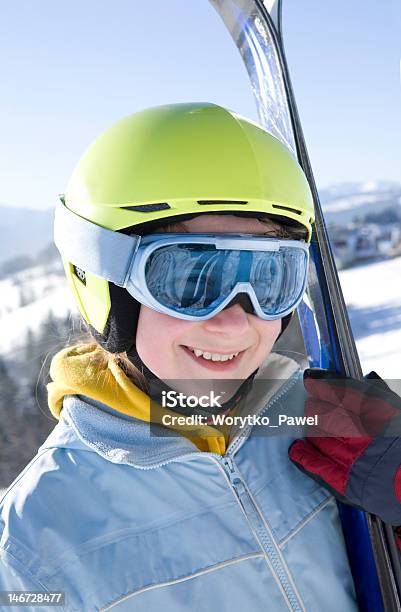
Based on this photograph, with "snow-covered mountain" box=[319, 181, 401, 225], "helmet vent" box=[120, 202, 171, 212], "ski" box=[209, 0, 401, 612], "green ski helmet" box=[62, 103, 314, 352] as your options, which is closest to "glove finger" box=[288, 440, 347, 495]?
"ski" box=[209, 0, 401, 612]

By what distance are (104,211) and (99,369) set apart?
426mm

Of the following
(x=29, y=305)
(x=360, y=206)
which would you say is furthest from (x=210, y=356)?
(x=360, y=206)

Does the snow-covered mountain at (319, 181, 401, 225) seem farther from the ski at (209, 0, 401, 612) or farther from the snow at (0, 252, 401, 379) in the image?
the ski at (209, 0, 401, 612)

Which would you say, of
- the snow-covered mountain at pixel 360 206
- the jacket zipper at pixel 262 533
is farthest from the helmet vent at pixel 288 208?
the snow-covered mountain at pixel 360 206

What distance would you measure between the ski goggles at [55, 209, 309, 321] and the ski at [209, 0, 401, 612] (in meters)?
0.39

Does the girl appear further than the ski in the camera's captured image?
No

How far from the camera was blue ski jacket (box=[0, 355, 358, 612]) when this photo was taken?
4.03 feet

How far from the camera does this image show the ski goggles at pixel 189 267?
1391 millimetres

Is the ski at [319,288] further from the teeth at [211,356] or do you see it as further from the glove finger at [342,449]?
the teeth at [211,356]

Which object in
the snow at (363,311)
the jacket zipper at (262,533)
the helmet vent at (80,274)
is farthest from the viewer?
the snow at (363,311)

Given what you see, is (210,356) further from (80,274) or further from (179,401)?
(80,274)

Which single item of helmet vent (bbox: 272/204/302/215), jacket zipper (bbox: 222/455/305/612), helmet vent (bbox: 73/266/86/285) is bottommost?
jacket zipper (bbox: 222/455/305/612)

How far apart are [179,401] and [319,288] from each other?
0.68 m

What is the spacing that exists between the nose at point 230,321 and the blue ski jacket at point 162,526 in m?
0.28
